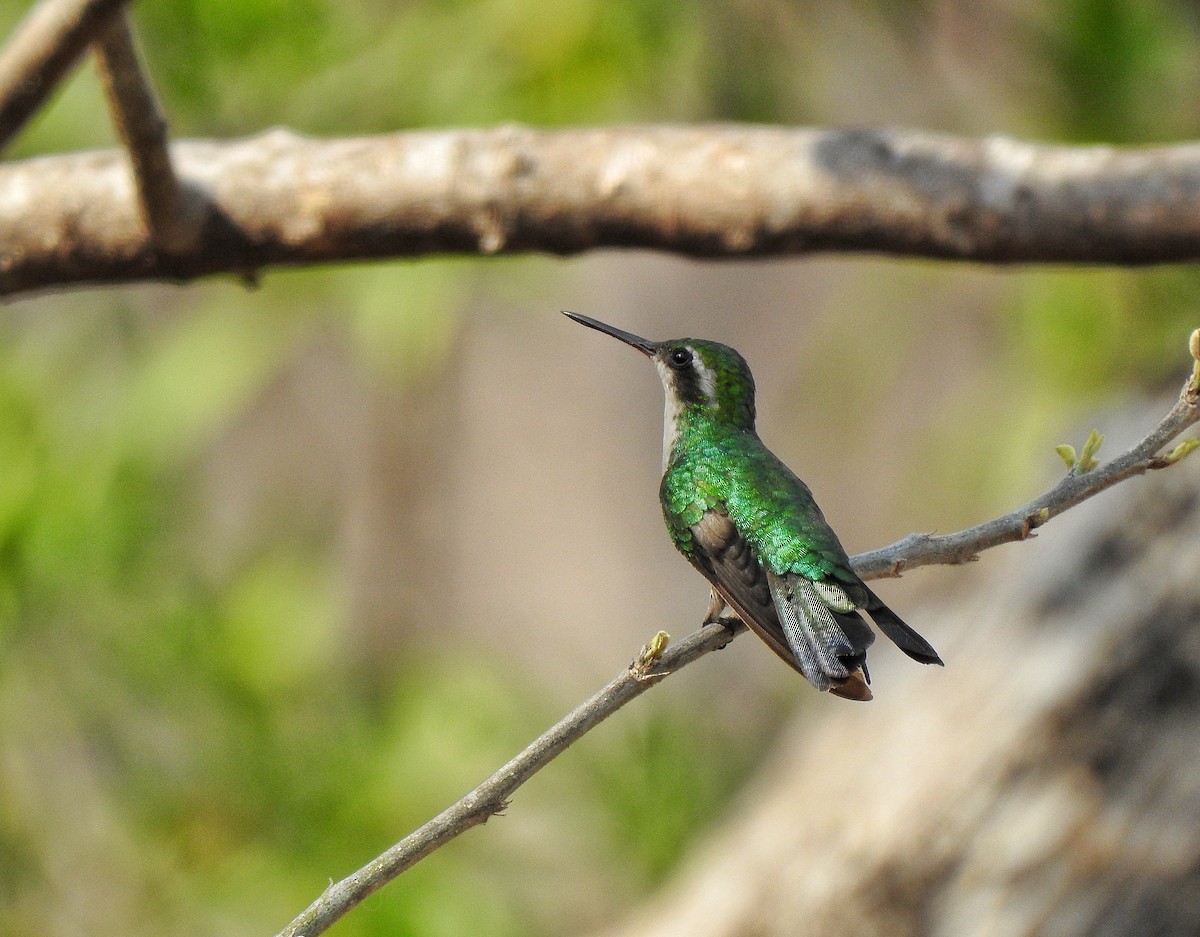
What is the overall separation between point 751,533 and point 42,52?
1439mm

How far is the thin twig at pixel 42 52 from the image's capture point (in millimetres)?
2133

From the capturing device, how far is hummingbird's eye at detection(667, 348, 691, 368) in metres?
2.65

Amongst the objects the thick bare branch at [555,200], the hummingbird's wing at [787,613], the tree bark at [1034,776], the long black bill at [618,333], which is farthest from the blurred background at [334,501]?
the hummingbird's wing at [787,613]

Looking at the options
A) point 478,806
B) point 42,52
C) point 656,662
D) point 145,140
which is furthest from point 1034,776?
point 42,52

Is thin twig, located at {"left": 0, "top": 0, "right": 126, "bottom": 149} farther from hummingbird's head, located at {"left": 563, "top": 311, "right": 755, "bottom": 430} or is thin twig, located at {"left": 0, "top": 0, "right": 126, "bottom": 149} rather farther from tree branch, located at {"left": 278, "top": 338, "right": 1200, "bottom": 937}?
tree branch, located at {"left": 278, "top": 338, "right": 1200, "bottom": 937}

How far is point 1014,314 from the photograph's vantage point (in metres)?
5.64

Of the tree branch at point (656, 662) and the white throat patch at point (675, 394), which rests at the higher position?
the tree branch at point (656, 662)

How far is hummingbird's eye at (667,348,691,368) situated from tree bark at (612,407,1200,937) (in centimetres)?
189

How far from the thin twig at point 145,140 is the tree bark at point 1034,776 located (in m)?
2.73

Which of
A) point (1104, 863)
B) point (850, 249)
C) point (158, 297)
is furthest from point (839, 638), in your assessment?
point (158, 297)

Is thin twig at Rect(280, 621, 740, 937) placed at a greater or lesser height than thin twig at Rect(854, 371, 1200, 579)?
lesser

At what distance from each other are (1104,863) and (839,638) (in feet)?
7.93

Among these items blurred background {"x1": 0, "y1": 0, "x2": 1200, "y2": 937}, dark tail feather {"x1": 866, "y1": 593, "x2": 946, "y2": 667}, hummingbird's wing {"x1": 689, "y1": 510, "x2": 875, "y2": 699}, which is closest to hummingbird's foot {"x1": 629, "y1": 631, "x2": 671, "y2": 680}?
hummingbird's wing {"x1": 689, "y1": 510, "x2": 875, "y2": 699}

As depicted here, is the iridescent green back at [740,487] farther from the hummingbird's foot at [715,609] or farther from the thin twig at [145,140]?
the thin twig at [145,140]
